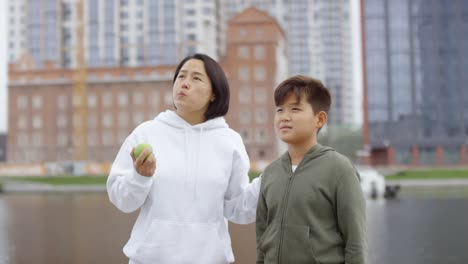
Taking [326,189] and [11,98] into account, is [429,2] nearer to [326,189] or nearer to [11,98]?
[11,98]

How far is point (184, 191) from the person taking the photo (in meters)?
3.17

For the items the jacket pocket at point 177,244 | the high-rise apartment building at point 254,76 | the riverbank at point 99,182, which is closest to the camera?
the jacket pocket at point 177,244

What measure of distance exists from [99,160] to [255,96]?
25841 millimetres

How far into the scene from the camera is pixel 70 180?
1777 inches

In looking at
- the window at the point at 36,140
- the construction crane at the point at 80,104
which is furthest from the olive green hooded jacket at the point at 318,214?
the window at the point at 36,140

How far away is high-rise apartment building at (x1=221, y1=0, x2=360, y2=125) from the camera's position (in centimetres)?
13775

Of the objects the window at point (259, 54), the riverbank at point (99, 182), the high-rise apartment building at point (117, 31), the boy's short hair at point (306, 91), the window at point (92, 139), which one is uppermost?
the high-rise apartment building at point (117, 31)

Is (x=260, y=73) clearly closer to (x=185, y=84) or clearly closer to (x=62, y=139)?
(x=62, y=139)

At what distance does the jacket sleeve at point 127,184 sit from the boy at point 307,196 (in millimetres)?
666

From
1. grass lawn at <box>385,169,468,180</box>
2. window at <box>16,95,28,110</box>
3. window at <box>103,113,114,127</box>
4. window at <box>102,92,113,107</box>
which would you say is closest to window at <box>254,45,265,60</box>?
window at <box>102,92,113,107</box>

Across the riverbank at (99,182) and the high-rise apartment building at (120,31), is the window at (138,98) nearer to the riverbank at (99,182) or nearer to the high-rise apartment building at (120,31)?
the high-rise apartment building at (120,31)

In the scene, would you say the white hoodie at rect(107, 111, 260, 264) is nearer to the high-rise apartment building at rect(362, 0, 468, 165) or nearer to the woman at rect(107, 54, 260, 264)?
the woman at rect(107, 54, 260, 264)

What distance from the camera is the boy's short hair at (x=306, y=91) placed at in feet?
10.0

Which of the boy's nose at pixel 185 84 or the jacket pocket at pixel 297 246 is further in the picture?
the boy's nose at pixel 185 84
